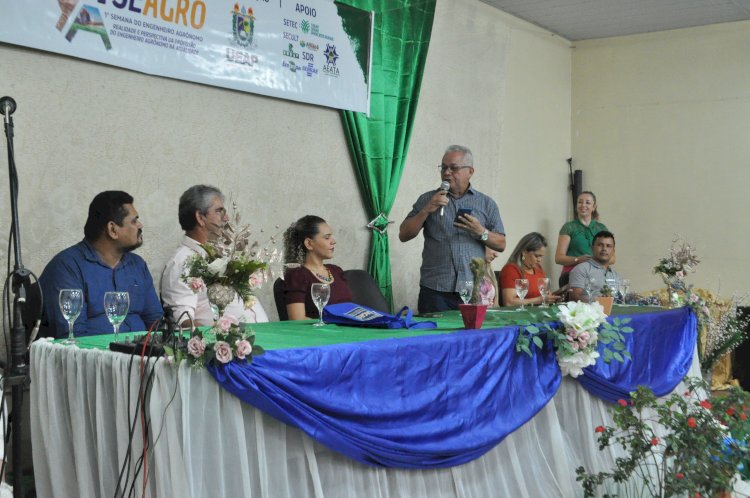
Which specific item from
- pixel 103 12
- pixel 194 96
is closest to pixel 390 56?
pixel 194 96

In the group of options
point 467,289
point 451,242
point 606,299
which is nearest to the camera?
point 467,289

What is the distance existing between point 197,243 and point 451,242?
1.29 metres

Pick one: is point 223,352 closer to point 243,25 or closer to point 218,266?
point 218,266

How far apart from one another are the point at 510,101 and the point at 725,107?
1.89m

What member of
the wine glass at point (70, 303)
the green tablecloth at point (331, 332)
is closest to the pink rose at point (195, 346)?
the green tablecloth at point (331, 332)

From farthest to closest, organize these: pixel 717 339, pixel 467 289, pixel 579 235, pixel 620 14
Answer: pixel 620 14 < pixel 579 235 < pixel 717 339 < pixel 467 289

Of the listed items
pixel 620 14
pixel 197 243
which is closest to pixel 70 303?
pixel 197 243

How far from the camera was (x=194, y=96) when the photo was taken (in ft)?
15.0

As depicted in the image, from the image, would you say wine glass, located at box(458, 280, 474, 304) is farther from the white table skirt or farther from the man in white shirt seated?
the man in white shirt seated

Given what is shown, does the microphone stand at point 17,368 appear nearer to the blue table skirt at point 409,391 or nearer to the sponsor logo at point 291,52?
the blue table skirt at point 409,391

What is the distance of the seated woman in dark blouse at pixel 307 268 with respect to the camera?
3791 mm

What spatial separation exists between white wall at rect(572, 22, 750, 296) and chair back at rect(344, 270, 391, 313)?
379 centimetres

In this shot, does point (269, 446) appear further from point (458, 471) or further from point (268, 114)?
point (268, 114)

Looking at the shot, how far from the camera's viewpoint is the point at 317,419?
7.84 feet
